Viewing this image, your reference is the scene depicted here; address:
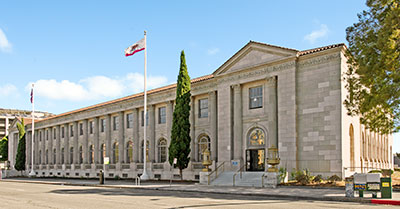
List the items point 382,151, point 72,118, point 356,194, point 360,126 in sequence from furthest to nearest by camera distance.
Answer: point 72,118 < point 382,151 < point 360,126 < point 356,194

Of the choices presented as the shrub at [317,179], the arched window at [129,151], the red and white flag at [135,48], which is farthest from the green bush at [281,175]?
the arched window at [129,151]

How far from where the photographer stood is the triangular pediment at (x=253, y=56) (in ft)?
104

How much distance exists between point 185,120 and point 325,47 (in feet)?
46.2

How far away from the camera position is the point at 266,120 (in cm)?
3288

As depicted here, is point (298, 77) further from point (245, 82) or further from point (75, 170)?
point (75, 170)

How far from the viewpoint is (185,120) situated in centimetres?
3731

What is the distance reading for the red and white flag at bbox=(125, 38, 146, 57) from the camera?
3691 cm

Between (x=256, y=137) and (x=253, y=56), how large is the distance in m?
6.71

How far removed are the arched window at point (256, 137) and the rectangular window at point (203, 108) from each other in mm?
6787

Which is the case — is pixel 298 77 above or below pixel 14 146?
above

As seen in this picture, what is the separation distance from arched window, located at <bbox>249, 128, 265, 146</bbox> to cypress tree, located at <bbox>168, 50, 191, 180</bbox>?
6339 millimetres

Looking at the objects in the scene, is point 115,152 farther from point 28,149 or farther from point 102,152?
point 28,149

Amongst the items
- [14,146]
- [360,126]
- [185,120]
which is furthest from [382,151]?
[14,146]

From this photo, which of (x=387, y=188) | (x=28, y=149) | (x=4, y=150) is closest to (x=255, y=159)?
(x=387, y=188)
